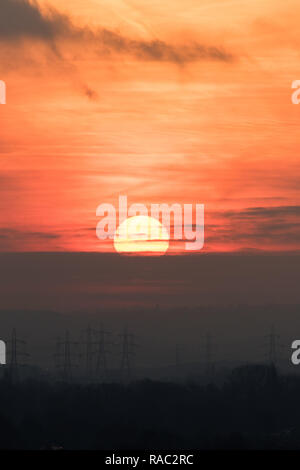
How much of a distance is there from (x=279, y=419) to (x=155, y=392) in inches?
785

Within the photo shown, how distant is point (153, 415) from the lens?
452 feet

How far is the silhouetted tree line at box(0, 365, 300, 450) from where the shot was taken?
11744 centimetres

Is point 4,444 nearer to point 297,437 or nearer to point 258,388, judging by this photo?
point 297,437

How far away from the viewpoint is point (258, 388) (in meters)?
163

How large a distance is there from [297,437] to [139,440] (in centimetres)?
2384

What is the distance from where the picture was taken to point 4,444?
110 m

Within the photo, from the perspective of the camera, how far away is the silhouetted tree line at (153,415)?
385 feet

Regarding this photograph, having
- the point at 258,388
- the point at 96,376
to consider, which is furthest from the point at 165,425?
the point at 96,376

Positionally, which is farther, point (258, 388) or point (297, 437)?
point (258, 388)
